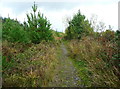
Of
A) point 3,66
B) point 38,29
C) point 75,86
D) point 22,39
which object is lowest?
point 75,86

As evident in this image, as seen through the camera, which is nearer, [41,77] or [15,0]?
[41,77]

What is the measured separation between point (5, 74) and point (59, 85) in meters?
2.11

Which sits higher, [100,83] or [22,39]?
[22,39]

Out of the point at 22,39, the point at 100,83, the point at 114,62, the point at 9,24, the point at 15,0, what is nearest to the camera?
the point at 100,83

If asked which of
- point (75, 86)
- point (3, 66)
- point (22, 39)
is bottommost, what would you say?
point (75, 86)

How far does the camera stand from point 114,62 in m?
4.07

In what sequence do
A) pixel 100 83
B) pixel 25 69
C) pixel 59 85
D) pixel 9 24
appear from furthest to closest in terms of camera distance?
1. pixel 9 24
2. pixel 25 69
3. pixel 59 85
4. pixel 100 83

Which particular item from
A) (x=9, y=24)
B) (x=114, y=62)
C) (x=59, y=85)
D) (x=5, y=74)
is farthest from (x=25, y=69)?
(x=9, y=24)

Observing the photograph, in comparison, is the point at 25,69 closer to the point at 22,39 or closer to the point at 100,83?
the point at 100,83

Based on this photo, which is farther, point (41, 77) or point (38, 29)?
point (38, 29)

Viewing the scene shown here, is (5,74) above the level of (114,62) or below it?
below

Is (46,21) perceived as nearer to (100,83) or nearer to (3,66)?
(3,66)

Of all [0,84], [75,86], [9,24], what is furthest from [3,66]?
[9,24]

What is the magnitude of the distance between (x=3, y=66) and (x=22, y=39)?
5433 millimetres
